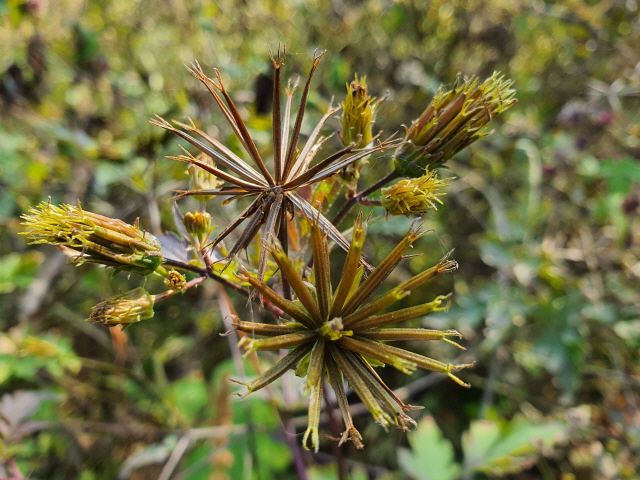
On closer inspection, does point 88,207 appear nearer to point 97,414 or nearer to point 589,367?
point 97,414

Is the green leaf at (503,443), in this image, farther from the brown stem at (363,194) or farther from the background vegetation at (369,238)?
the brown stem at (363,194)

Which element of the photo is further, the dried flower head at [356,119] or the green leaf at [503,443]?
the green leaf at [503,443]

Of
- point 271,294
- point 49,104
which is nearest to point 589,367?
point 271,294

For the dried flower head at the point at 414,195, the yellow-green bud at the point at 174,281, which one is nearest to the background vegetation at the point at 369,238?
the dried flower head at the point at 414,195

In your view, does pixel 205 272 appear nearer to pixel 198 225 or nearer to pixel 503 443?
pixel 198 225

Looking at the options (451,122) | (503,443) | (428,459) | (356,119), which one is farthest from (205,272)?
(503,443)

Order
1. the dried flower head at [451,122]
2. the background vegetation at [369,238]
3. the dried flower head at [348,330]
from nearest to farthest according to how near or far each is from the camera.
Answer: the dried flower head at [348,330] → the dried flower head at [451,122] → the background vegetation at [369,238]
